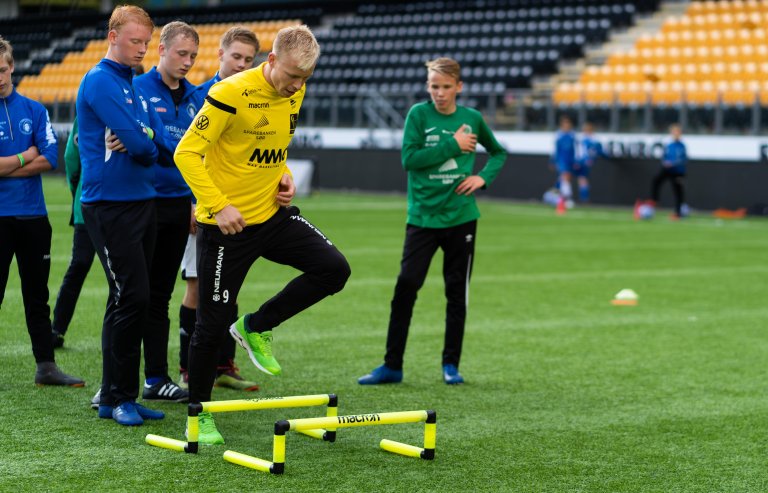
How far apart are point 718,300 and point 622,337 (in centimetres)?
256

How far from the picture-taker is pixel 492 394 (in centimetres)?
689

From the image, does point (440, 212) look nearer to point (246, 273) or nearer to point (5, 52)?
point (246, 273)

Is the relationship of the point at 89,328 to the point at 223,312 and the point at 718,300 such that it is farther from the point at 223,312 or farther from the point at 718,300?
the point at 718,300

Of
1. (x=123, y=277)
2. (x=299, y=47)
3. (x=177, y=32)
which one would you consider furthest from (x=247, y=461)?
(x=177, y=32)

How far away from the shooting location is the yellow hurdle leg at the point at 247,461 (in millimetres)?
4992

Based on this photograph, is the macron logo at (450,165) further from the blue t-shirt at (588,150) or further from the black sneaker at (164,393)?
the blue t-shirt at (588,150)

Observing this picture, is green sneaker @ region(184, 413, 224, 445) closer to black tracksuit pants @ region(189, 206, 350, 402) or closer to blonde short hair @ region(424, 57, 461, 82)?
black tracksuit pants @ region(189, 206, 350, 402)

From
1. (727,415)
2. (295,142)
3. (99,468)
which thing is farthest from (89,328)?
(295,142)

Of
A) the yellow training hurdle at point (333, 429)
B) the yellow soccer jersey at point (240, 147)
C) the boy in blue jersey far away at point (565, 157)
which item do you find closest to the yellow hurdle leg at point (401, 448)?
the yellow training hurdle at point (333, 429)

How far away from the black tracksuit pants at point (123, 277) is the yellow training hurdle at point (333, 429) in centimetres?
93

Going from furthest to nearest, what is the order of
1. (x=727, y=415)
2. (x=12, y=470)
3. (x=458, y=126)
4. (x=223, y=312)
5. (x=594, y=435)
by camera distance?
(x=458, y=126)
(x=727, y=415)
(x=594, y=435)
(x=223, y=312)
(x=12, y=470)

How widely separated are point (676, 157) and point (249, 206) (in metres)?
18.4

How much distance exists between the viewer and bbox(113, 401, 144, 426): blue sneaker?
18.9 feet

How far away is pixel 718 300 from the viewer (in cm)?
1127
